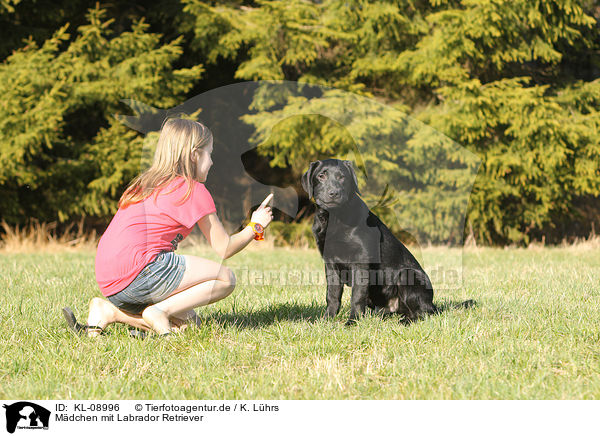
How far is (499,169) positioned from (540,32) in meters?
2.87

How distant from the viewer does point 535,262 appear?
275 inches

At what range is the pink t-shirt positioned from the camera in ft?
10.1

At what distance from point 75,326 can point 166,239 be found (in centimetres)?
78

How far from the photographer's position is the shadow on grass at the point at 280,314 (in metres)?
3.70

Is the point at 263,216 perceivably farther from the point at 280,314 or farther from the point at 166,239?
the point at 280,314

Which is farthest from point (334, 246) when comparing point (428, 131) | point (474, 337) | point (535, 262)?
point (428, 131)

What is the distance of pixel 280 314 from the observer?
3984 millimetres

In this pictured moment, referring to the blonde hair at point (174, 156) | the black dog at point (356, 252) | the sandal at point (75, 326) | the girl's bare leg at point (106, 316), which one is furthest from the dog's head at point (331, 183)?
the sandal at point (75, 326)

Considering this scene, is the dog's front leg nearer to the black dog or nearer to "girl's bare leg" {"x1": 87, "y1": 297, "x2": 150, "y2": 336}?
the black dog

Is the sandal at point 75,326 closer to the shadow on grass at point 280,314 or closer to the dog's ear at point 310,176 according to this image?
the shadow on grass at point 280,314

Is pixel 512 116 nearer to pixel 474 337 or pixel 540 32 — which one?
pixel 540 32
